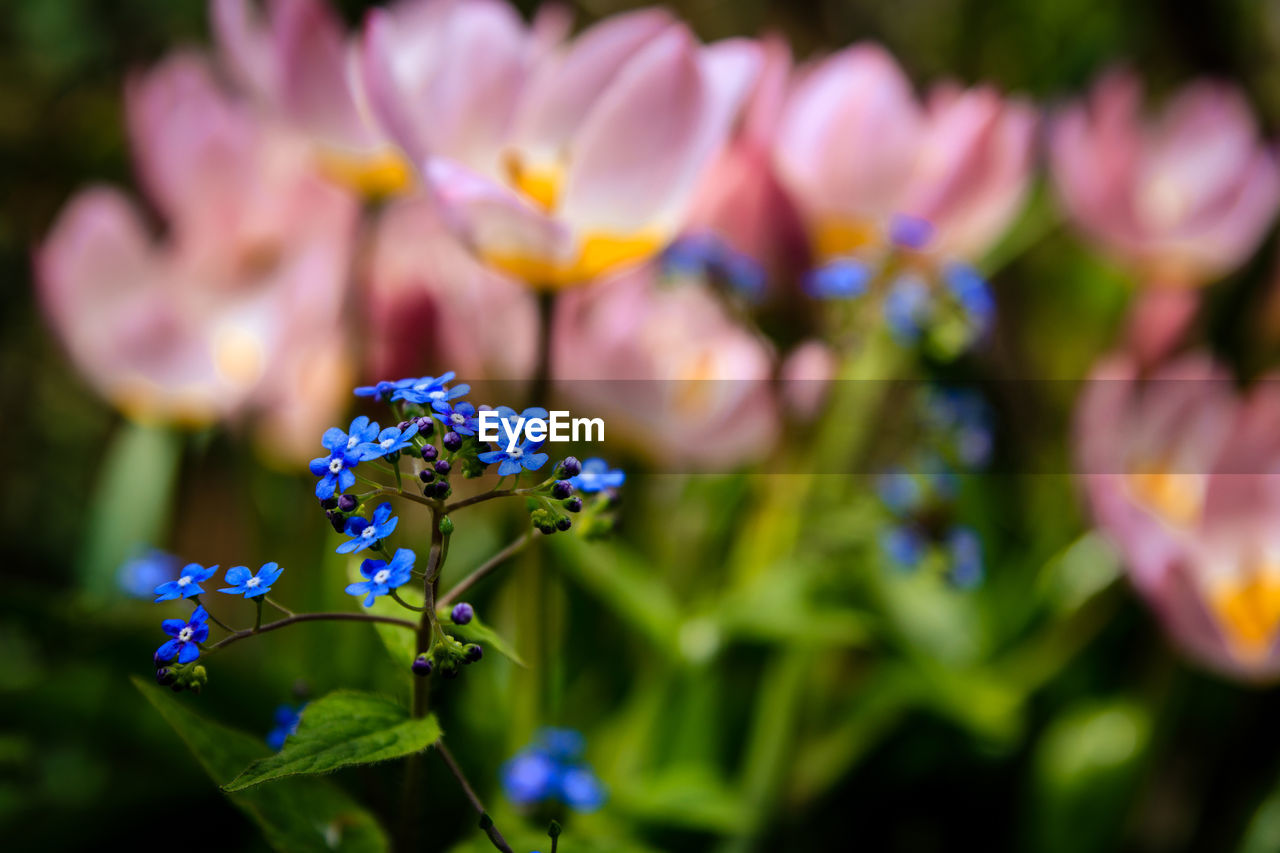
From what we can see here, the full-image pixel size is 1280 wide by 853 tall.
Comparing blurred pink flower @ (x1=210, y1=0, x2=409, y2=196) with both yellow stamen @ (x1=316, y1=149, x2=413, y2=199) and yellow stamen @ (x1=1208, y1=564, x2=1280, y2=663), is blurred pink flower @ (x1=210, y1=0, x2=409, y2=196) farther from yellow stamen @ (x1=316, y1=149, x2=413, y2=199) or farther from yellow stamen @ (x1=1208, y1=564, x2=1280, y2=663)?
yellow stamen @ (x1=1208, y1=564, x2=1280, y2=663)

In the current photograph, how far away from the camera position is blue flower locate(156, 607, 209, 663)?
0.66 feet

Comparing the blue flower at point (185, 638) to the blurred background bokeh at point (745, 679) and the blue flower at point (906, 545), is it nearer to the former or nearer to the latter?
the blurred background bokeh at point (745, 679)

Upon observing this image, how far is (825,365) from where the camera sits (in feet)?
1.62

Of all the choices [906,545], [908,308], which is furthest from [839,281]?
[906,545]

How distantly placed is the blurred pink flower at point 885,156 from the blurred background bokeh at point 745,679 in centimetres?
15

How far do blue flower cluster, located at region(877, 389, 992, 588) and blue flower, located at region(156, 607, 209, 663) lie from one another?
38 centimetres

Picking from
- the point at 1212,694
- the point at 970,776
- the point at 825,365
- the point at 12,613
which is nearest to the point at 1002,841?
the point at 970,776

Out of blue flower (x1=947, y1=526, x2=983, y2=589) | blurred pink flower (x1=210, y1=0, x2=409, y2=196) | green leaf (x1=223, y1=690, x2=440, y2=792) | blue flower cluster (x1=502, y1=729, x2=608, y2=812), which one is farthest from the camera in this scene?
blue flower (x1=947, y1=526, x2=983, y2=589)

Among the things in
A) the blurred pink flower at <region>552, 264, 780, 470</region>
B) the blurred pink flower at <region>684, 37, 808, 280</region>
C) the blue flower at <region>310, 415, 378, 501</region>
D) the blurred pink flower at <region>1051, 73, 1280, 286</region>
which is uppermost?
the blurred pink flower at <region>1051, 73, 1280, 286</region>

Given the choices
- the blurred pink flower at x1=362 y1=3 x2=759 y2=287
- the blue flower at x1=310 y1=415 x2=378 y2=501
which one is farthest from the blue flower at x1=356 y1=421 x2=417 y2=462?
the blurred pink flower at x1=362 y1=3 x2=759 y2=287

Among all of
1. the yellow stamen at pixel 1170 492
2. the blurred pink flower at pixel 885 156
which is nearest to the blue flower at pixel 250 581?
the blurred pink flower at pixel 885 156

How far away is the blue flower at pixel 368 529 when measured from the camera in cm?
20

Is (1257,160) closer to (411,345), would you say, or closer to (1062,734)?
(1062,734)

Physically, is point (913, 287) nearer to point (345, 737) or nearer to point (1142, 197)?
point (1142, 197)
